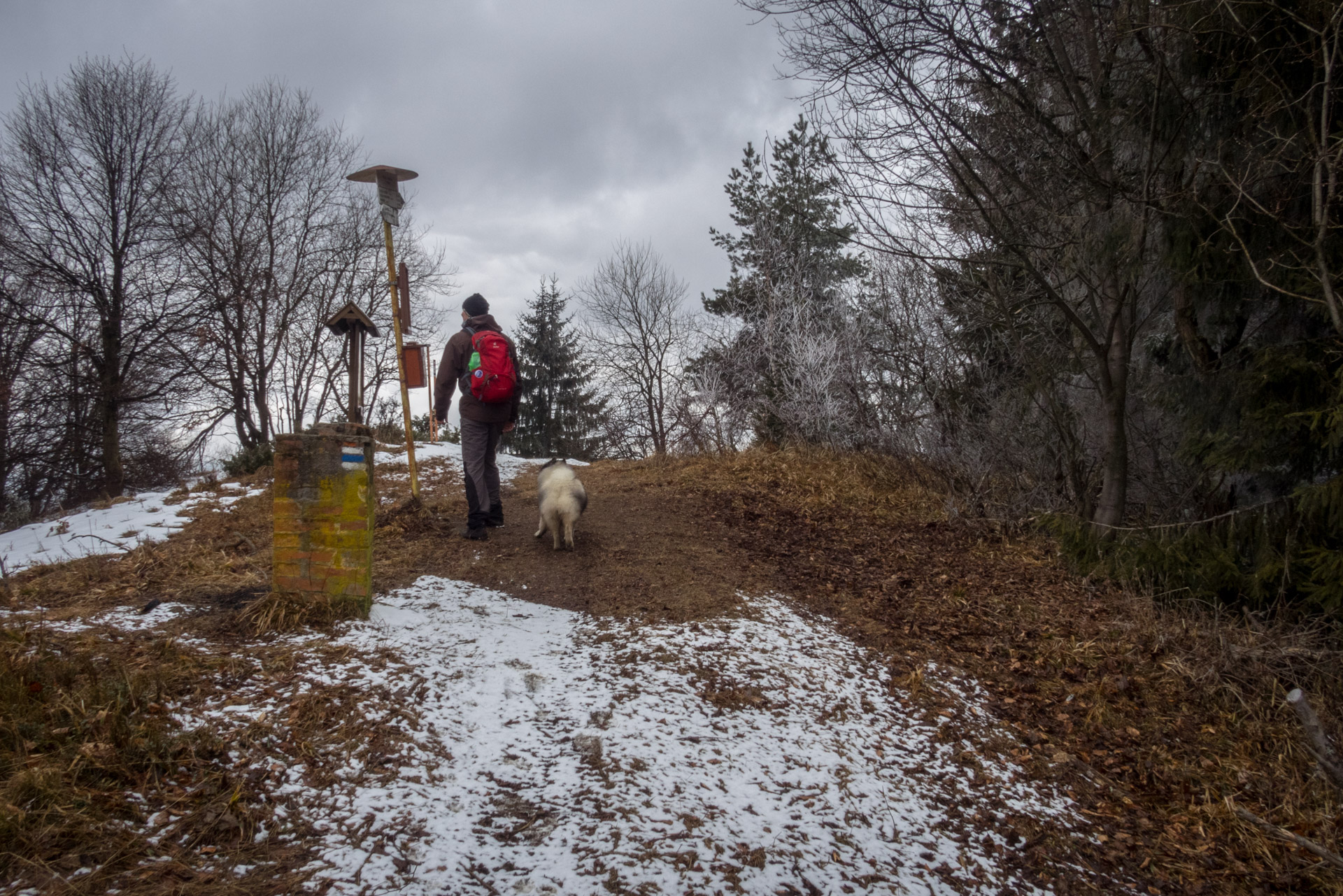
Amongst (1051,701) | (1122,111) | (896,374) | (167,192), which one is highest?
(167,192)

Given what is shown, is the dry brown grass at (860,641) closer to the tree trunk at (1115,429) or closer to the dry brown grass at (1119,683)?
the dry brown grass at (1119,683)

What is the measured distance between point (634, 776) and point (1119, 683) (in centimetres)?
329

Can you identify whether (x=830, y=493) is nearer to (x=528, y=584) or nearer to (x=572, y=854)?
(x=528, y=584)

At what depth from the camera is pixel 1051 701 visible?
4.08m

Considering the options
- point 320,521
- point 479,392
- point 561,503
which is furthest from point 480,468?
point 320,521

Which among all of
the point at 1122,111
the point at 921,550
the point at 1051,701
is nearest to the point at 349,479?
the point at 1051,701

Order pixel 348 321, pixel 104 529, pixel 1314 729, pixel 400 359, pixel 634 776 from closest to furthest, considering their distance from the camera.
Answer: pixel 1314 729, pixel 634 776, pixel 348 321, pixel 400 359, pixel 104 529

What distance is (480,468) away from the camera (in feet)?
20.4

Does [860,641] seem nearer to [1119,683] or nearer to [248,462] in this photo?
[1119,683]

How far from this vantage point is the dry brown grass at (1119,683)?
293cm

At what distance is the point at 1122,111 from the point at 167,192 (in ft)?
57.2

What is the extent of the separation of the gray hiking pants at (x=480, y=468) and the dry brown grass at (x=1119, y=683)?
271 cm

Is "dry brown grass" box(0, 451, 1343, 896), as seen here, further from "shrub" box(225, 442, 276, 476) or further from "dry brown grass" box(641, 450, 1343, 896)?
"shrub" box(225, 442, 276, 476)

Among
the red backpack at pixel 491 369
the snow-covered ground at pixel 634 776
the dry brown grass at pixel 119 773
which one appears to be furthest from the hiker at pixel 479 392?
the dry brown grass at pixel 119 773
